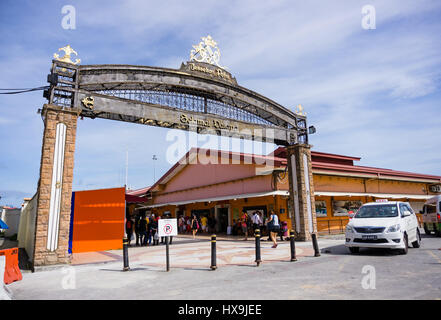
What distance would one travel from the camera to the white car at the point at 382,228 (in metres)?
9.62

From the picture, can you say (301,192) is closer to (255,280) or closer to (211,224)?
(255,280)

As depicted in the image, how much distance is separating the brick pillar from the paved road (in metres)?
0.62

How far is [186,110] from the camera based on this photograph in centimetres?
1314

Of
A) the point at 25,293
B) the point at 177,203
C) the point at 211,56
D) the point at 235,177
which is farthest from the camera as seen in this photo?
the point at 177,203

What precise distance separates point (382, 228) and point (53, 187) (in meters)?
10.7

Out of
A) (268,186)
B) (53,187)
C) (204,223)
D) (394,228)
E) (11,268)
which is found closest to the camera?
(11,268)

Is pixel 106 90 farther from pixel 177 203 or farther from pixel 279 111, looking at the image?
pixel 177 203

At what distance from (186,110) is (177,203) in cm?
1737

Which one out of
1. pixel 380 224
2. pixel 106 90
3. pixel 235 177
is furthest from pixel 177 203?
pixel 380 224

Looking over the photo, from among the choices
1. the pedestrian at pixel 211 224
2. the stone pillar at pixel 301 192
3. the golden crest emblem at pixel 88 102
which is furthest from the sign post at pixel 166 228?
the pedestrian at pixel 211 224

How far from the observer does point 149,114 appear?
12094 mm

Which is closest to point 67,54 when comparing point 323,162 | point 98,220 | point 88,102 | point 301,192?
point 88,102

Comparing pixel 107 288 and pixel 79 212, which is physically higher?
pixel 79 212

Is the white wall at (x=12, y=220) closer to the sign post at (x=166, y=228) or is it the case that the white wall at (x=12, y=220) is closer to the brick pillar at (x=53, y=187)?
the brick pillar at (x=53, y=187)
